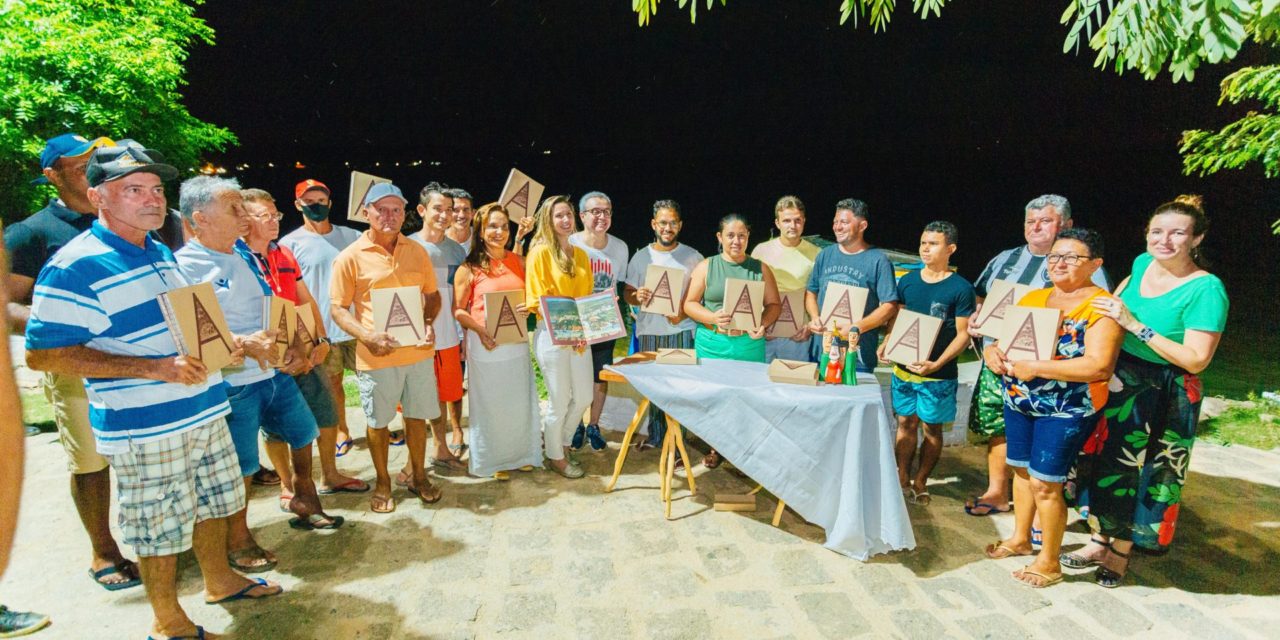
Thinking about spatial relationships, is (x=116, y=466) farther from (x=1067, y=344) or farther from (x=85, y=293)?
(x=1067, y=344)

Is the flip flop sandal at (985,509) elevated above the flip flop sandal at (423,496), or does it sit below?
below

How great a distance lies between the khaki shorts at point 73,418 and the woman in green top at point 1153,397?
554 cm

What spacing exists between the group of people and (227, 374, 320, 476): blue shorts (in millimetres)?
16

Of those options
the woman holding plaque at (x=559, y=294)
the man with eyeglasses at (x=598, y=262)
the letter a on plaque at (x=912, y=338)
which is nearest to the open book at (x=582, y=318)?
the woman holding plaque at (x=559, y=294)

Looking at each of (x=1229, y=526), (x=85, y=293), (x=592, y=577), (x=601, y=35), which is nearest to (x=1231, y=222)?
(x=601, y=35)

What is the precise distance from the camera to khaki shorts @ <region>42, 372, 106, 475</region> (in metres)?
3.18

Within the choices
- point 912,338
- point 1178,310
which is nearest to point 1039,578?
point 912,338

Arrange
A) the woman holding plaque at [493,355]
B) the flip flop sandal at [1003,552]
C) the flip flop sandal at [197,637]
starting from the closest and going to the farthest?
1. the flip flop sandal at [197,637]
2. the flip flop sandal at [1003,552]
3. the woman holding plaque at [493,355]

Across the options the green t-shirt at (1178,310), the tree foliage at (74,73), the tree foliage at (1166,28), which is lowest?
the green t-shirt at (1178,310)

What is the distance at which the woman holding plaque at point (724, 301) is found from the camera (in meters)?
4.54

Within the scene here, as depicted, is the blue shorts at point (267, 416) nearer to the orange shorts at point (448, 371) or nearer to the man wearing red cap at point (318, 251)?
the man wearing red cap at point (318, 251)

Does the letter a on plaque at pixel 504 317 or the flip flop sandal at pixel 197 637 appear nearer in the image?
the flip flop sandal at pixel 197 637

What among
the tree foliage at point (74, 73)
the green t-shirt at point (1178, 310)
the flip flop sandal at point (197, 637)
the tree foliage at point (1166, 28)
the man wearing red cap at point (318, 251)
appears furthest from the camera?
the tree foliage at point (74, 73)

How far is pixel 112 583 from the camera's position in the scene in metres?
3.32
